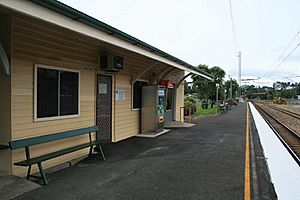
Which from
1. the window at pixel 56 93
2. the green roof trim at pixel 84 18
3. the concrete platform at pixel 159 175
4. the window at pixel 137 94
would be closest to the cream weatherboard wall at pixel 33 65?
the window at pixel 56 93

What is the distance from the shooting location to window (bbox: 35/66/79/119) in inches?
269

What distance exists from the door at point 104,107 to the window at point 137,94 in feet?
6.77

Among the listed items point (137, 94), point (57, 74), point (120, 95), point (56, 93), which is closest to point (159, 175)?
point (56, 93)

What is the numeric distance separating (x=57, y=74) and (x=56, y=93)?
17.4 inches

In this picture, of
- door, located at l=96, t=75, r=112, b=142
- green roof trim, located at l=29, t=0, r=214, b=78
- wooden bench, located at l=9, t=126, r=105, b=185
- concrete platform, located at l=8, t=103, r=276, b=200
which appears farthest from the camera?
door, located at l=96, t=75, r=112, b=142

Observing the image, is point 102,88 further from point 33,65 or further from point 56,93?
point 33,65

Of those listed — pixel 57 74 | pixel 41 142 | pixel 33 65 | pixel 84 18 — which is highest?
pixel 84 18

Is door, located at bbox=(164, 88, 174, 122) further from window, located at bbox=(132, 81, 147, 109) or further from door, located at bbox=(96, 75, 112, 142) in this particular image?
door, located at bbox=(96, 75, 112, 142)

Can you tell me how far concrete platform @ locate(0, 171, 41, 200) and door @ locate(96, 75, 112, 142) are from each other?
371 cm

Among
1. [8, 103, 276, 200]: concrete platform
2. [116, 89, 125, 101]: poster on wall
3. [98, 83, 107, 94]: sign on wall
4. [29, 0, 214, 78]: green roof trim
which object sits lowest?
[8, 103, 276, 200]: concrete platform

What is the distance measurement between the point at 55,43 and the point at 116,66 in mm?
2627

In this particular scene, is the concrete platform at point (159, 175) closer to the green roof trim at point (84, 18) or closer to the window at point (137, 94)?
the window at point (137, 94)

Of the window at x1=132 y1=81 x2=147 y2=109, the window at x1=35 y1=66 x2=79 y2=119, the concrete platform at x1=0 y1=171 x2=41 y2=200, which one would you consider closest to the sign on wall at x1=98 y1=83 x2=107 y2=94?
the window at x1=35 y1=66 x2=79 y2=119

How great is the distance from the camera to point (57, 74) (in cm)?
734
